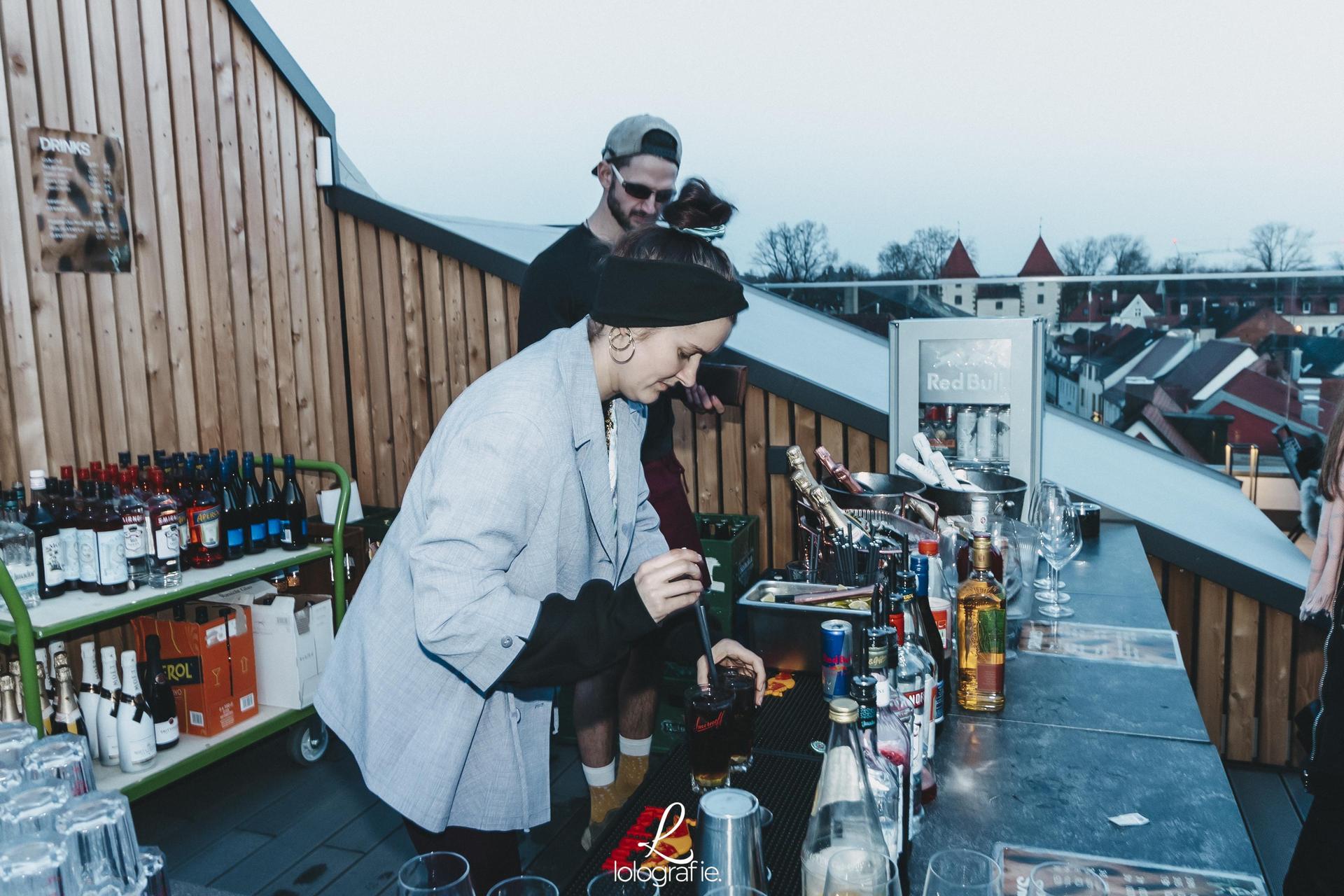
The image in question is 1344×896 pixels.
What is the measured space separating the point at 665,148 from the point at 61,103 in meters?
2.25

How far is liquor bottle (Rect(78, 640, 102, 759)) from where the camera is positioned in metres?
2.93

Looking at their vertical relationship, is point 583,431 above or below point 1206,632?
above

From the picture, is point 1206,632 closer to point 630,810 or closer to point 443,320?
point 630,810

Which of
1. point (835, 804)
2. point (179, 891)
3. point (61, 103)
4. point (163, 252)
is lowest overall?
point (179, 891)

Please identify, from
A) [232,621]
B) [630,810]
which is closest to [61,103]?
[232,621]

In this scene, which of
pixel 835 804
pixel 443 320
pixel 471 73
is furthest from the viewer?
pixel 471 73

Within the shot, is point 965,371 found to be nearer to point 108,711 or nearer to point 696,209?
point 696,209

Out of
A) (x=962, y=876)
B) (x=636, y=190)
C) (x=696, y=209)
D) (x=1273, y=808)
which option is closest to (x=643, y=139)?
(x=636, y=190)

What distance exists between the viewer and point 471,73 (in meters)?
6.07

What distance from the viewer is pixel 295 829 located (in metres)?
3.06

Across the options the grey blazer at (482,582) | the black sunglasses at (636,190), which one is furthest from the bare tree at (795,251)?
the grey blazer at (482,582)

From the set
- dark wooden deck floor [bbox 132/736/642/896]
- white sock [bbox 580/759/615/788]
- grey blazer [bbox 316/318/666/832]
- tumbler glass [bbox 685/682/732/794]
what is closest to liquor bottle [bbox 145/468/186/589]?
dark wooden deck floor [bbox 132/736/642/896]

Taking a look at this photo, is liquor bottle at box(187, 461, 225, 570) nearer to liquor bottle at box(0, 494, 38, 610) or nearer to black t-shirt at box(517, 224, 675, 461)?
liquor bottle at box(0, 494, 38, 610)

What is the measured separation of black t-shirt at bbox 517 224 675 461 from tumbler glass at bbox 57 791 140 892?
176cm
